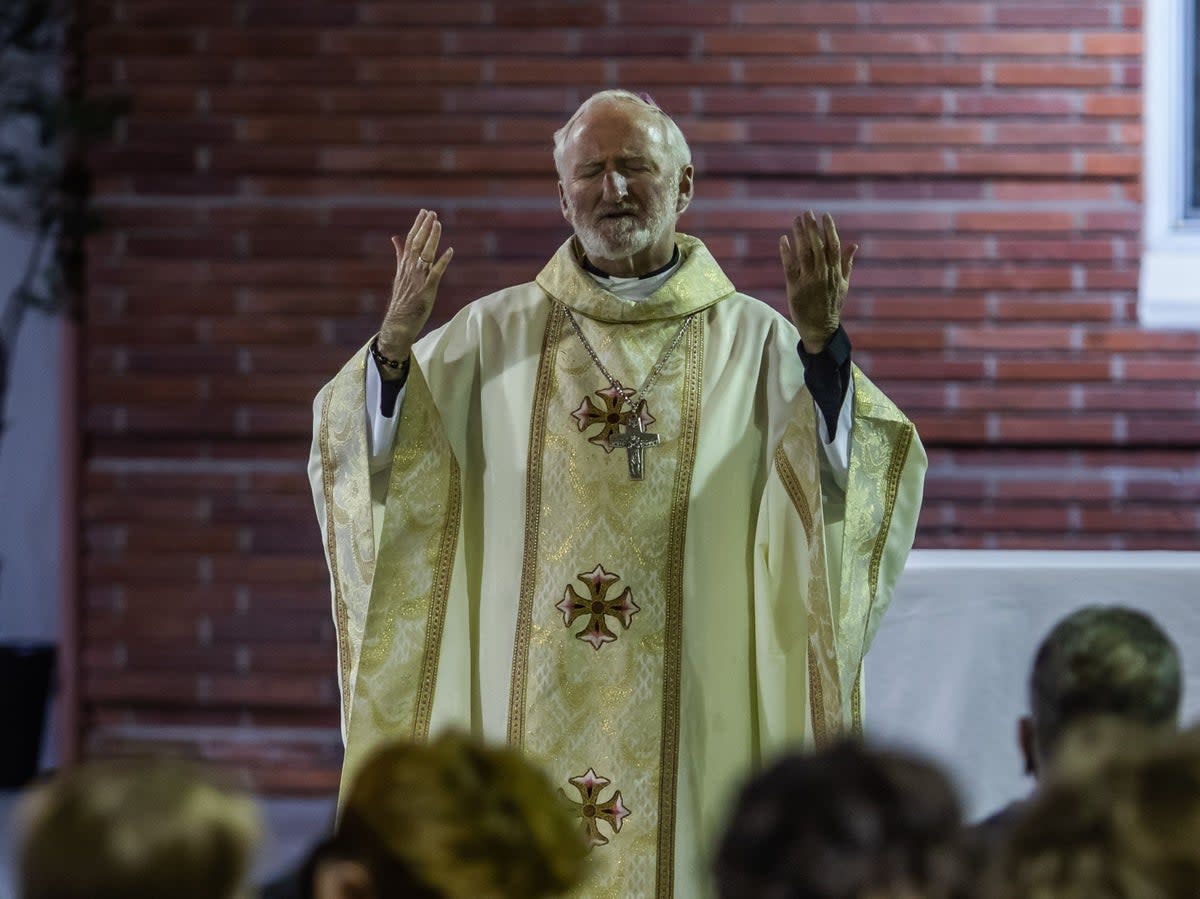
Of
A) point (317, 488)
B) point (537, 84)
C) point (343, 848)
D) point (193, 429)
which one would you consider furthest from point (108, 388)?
point (343, 848)

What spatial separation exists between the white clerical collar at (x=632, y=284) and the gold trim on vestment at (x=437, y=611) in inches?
19.6

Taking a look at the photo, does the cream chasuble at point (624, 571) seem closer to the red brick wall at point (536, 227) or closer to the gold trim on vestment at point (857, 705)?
the gold trim on vestment at point (857, 705)

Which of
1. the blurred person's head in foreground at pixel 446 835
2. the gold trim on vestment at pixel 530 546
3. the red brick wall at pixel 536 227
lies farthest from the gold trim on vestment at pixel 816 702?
the red brick wall at pixel 536 227

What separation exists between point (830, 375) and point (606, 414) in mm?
492

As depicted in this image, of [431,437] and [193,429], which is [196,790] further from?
[193,429]

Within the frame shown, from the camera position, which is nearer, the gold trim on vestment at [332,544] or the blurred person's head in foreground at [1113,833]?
the blurred person's head in foreground at [1113,833]

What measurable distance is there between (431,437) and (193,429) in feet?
8.96

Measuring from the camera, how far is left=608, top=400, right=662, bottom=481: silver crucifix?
11.1 ft

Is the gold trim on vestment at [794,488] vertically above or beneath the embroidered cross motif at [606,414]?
beneath

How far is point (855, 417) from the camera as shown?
10.8 ft

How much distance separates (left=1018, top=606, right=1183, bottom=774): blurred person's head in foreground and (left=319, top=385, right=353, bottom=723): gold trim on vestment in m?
1.74

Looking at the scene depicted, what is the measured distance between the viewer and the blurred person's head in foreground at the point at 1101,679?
1.97 metres

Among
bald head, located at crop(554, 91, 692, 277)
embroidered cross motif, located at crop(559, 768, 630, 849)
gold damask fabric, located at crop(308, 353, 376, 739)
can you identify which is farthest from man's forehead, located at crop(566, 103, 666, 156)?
embroidered cross motif, located at crop(559, 768, 630, 849)

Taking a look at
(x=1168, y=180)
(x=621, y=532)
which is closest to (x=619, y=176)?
(x=621, y=532)
